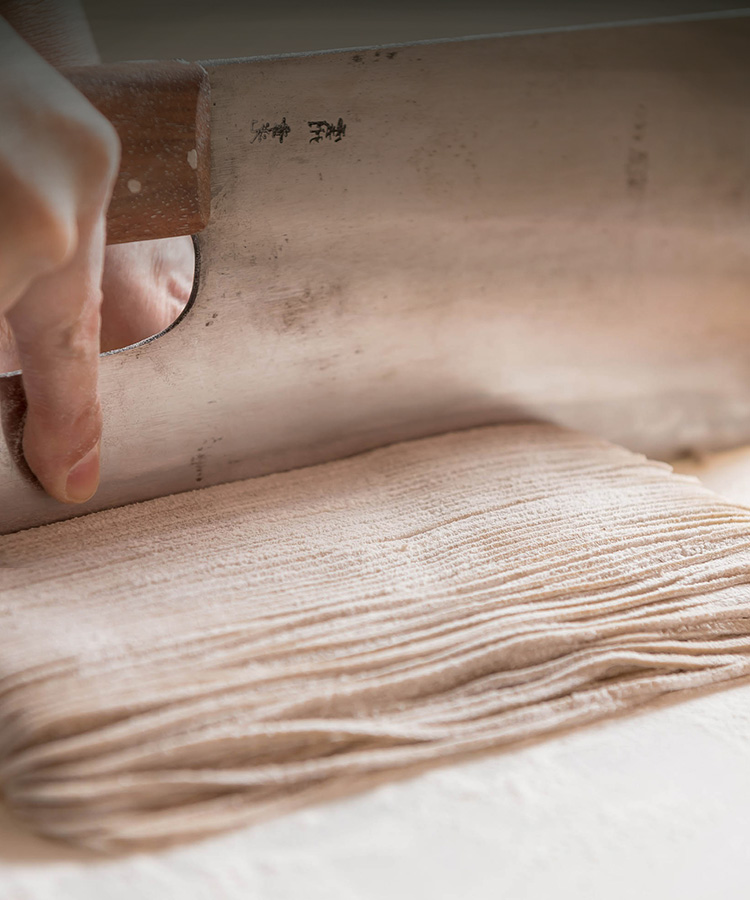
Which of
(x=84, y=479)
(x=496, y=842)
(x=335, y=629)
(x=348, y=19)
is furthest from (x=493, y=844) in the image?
(x=348, y=19)

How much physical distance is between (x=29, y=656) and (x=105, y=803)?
12 centimetres

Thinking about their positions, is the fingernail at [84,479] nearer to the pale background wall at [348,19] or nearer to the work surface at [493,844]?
the work surface at [493,844]

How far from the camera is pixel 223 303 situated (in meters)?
0.75

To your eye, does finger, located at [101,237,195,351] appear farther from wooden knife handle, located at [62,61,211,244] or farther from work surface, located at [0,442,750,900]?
work surface, located at [0,442,750,900]

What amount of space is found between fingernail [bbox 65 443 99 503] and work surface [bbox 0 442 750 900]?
29cm

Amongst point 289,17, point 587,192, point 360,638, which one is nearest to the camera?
point 360,638

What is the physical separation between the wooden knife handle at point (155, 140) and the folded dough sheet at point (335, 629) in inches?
10.0

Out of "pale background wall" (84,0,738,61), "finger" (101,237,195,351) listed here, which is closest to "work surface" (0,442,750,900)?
"finger" (101,237,195,351)

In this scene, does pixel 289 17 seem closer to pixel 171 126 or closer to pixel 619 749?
pixel 171 126

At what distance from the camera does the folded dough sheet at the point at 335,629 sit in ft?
1.65

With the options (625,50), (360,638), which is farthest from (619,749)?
(625,50)

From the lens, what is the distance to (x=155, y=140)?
2.14ft

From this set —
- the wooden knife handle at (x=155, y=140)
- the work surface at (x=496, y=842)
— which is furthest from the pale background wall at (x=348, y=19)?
the work surface at (x=496, y=842)

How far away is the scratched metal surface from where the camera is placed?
736 mm
